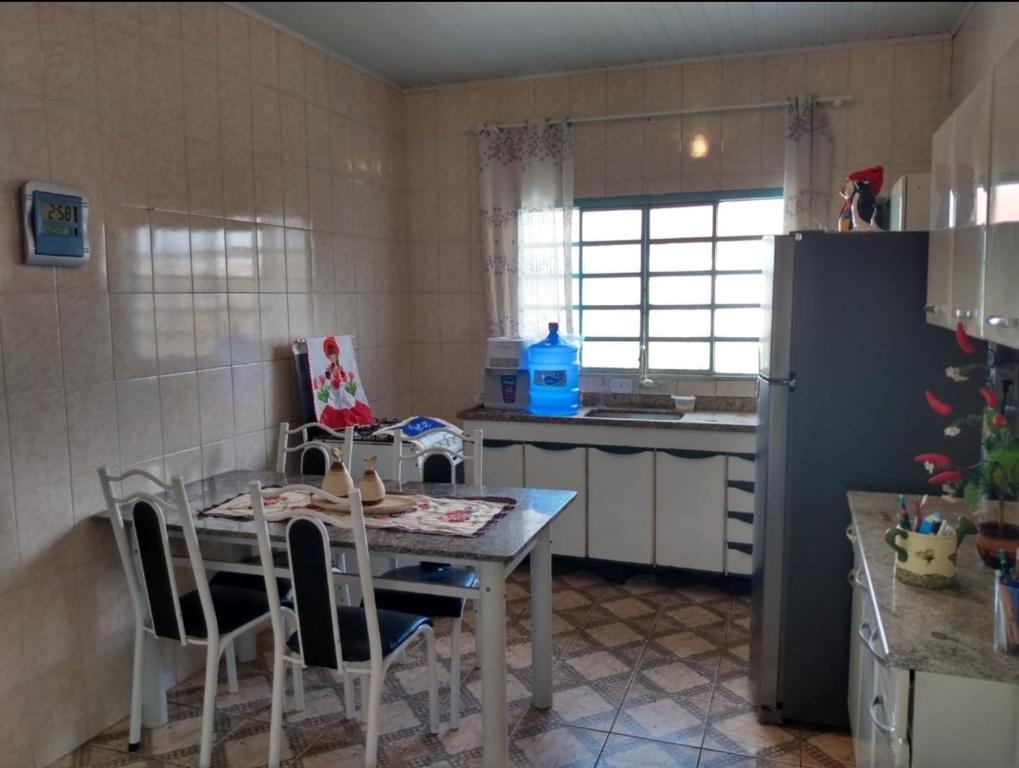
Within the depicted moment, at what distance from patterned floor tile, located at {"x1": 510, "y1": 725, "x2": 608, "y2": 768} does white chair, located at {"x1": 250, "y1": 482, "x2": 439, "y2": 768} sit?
1.71 feet

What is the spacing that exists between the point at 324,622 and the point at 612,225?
9.09 feet

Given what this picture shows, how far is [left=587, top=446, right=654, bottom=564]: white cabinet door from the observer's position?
150 inches

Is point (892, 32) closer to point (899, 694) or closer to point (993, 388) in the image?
point (993, 388)

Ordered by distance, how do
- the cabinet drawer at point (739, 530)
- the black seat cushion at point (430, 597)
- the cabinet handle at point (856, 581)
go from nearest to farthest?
1. the cabinet handle at point (856, 581)
2. the black seat cushion at point (430, 597)
3. the cabinet drawer at point (739, 530)

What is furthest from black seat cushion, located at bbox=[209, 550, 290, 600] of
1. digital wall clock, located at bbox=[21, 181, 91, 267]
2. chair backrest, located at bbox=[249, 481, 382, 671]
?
digital wall clock, located at bbox=[21, 181, 91, 267]

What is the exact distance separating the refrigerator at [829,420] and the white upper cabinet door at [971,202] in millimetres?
522

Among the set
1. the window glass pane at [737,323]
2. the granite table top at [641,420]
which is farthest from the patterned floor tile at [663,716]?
the window glass pane at [737,323]

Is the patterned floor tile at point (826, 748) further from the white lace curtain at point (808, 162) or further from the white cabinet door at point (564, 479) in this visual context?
the white lace curtain at point (808, 162)

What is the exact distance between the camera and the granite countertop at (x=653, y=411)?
3.68 metres

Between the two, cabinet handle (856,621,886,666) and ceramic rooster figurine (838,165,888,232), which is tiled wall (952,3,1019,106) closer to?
ceramic rooster figurine (838,165,888,232)

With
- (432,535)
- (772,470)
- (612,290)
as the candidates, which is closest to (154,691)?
(432,535)

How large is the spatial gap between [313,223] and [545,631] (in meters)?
2.12

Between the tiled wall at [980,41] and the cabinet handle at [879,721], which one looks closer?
the cabinet handle at [879,721]

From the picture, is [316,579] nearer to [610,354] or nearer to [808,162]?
[610,354]
